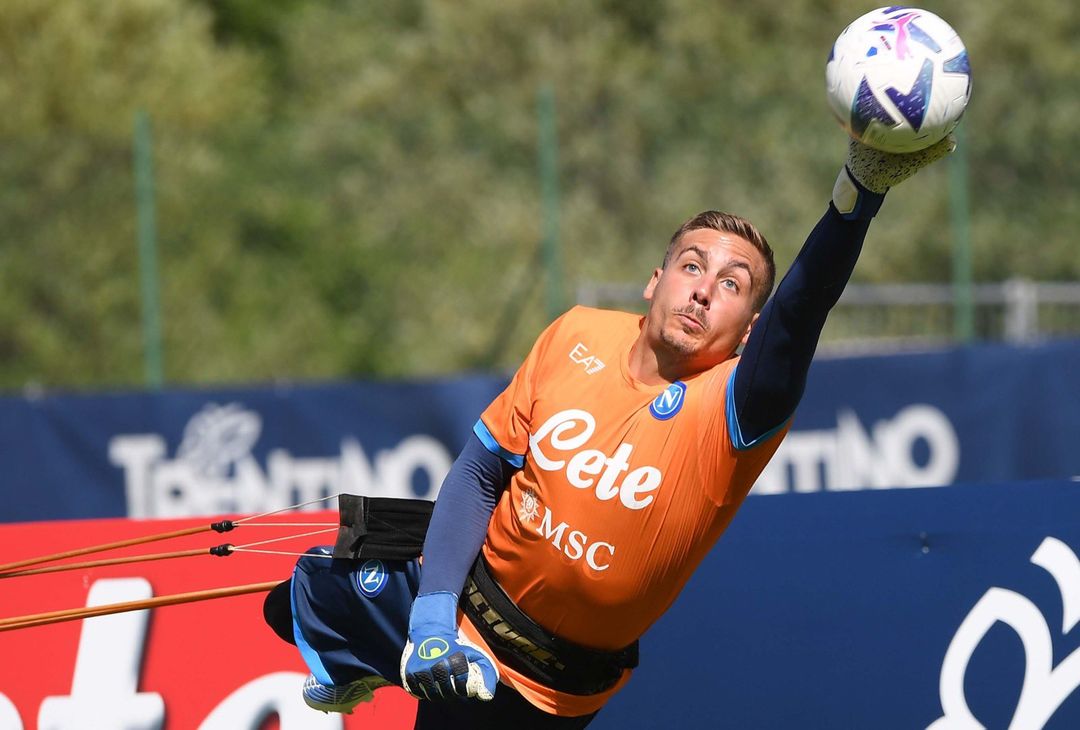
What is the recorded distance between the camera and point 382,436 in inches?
443

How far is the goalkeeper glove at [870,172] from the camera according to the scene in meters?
3.12

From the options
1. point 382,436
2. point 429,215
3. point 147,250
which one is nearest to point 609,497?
point 382,436

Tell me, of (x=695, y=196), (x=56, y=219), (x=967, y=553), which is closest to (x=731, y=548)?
(x=967, y=553)

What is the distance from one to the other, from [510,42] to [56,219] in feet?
30.6

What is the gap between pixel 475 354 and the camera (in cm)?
1659

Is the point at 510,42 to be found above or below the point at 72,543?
above

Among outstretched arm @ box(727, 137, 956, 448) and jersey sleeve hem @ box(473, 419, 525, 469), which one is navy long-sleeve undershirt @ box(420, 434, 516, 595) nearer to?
jersey sleeve hem @ box(473, 419, 525, 469)

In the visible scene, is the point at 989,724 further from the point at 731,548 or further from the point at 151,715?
the point at 151,715

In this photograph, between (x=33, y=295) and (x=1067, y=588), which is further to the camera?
(x=33, y=295)

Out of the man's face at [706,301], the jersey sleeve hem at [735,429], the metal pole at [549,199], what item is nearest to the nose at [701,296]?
the man's face at [706,301]

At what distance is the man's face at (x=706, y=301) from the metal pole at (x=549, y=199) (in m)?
11.0

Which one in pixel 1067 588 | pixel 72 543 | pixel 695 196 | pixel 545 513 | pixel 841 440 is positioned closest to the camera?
pixel 545 513

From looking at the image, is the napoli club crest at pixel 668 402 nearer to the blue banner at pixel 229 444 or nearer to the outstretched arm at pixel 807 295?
the outstretched arm at pixel 807 295

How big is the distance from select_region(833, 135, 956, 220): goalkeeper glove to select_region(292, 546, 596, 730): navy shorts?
1.41 metres
